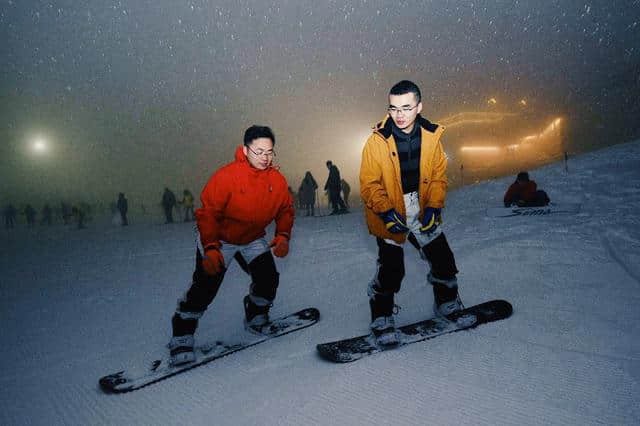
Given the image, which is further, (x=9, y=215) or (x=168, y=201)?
(x=9, y=215)

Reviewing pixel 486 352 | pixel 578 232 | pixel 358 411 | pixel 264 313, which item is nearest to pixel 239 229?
pixel 264 313

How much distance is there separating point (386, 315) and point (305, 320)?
88 centimetres

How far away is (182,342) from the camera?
264cm

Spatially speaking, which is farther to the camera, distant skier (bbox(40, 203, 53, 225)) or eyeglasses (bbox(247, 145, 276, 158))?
distant skier (bbox(40, 203, 53, 225))

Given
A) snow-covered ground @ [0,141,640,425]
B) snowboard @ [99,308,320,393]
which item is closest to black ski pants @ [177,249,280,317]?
snowboard @ [99,308,320,393]

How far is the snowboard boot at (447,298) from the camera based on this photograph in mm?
2803

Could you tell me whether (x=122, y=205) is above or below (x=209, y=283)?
above

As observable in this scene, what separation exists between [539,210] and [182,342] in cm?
831

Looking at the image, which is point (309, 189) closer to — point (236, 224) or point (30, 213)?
point (236, 224)

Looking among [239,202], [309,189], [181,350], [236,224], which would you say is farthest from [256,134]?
[309,189]

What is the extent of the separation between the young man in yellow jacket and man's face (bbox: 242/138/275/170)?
685mm

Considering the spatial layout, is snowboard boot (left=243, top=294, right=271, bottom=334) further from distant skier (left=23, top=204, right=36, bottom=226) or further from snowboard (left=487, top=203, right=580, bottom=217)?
distant skier (left=23, top=204, right=36, bottom=226)

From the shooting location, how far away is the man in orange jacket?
2.54 meters

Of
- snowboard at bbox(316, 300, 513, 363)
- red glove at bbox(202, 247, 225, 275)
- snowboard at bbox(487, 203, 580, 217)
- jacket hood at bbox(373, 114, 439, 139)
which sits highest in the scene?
jacket hood at bbox(373, 114, 439, 139)
